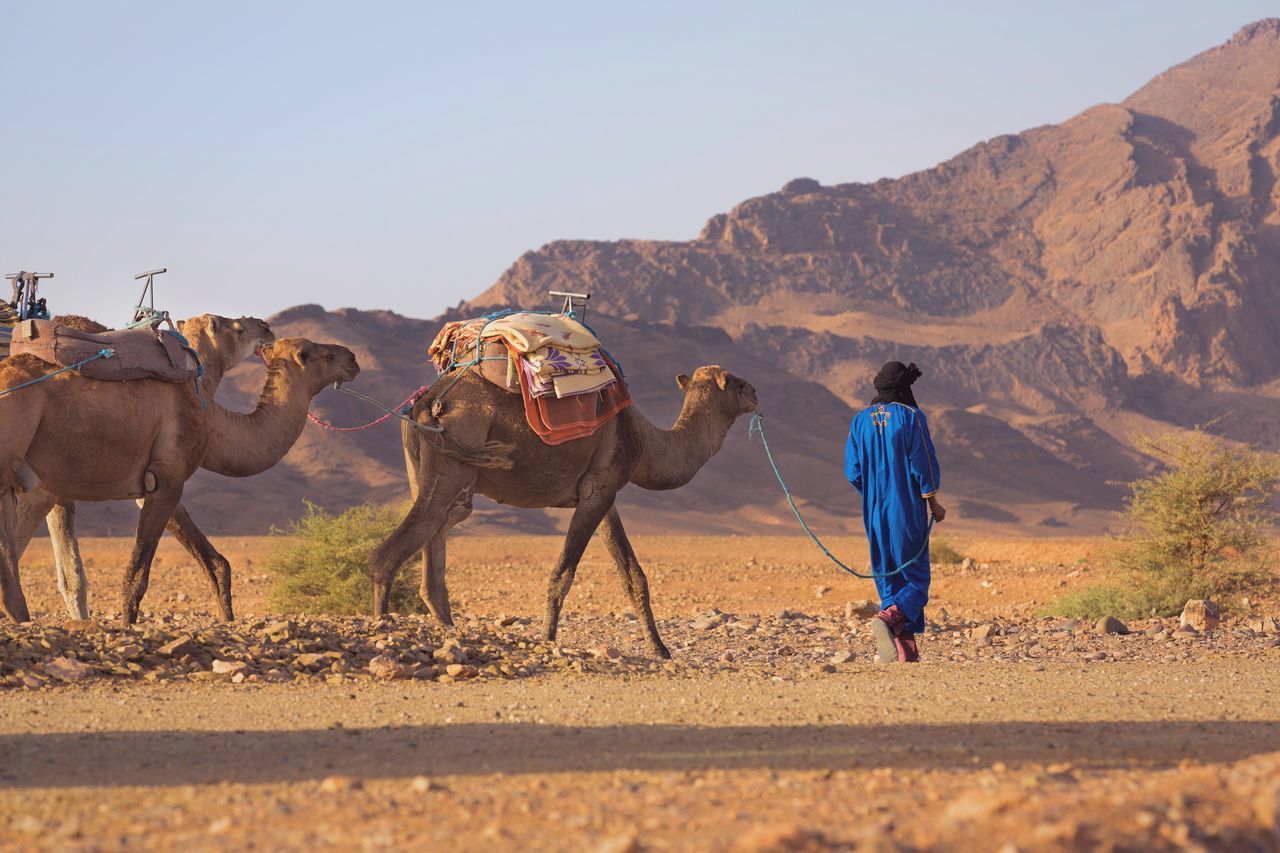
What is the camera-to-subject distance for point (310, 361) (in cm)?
1226

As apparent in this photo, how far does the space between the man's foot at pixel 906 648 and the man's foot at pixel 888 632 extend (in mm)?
31

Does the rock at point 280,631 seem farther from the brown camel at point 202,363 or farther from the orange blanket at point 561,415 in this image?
the orange blanket at point 561,415

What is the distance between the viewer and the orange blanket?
36.3ft

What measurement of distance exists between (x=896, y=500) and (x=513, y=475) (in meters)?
2.82

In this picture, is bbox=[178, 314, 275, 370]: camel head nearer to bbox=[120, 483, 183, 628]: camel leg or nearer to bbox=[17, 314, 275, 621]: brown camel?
bbox=[17, 314, 275, 621]: brown camel

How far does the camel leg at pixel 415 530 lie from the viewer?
427 inches

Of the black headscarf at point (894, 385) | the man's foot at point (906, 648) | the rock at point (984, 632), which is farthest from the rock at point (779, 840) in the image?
the rock at point (984, 632)

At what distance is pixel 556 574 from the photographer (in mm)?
11445

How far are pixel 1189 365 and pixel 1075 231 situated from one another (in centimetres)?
2340

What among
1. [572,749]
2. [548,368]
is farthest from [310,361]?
[572,749]

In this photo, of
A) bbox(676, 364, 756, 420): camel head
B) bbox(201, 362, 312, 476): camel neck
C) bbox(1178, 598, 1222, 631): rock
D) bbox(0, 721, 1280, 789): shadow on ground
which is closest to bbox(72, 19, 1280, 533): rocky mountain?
bbox(1178, 598, 1222, 631): rock

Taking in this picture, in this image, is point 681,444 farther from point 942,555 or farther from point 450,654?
point 942,555

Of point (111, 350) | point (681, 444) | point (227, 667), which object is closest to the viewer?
point (227, 667)

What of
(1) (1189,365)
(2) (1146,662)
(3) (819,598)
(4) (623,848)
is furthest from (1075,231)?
(4) (623,848)
